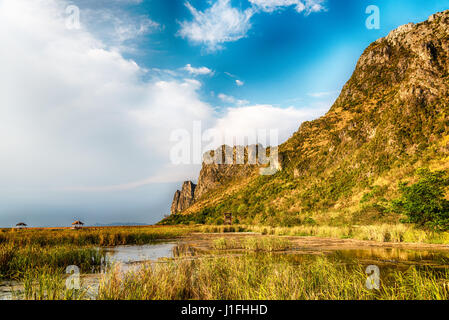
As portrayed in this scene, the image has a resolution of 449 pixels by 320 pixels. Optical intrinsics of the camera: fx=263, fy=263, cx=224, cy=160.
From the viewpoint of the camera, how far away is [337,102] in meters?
91.4

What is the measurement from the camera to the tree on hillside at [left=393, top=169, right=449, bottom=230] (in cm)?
2078

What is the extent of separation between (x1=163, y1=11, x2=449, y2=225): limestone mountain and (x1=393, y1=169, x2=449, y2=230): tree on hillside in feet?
34.9

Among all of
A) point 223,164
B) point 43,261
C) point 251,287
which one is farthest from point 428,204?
point 223,164

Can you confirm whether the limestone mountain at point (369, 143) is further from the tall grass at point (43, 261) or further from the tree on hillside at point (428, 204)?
the tall grass at point (43, 261)

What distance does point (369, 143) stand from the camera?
56.6m

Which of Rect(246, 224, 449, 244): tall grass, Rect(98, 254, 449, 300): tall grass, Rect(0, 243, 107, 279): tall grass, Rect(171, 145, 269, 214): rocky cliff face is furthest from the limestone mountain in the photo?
Rect(171, 145, 269, 214): rocky cliff face

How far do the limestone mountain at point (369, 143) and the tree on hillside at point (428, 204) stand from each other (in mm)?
10651

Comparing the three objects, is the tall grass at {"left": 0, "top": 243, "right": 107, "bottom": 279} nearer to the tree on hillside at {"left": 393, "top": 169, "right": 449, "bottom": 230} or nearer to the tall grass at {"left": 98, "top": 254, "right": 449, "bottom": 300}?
the tall grass at {"left": 98, "top": 254, "right": 449, "bottom": 300}

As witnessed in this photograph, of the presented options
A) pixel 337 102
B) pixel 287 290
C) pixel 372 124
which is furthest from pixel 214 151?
pixel 287 290

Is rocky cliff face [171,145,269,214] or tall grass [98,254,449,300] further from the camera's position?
rocky cliff face [171,145,269,214]

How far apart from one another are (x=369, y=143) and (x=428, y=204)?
1505 inches

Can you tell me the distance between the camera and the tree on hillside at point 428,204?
20.8 meters

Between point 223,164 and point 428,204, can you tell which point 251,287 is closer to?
point 428,204
